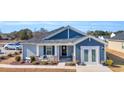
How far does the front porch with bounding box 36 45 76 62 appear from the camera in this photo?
49.8 ft

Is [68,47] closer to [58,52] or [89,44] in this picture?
[58,52]

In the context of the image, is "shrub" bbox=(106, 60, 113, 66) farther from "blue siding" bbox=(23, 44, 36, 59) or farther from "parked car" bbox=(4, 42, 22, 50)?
"parked car" bbox=(4, 42, 22, 50)

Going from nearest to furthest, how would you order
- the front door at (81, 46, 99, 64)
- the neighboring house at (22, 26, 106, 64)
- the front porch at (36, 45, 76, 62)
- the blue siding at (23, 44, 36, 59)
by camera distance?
the blue siding at (23, 44, 36, 59) < the neighboring house at (22, 26, 106, 64) < the front porch at (36, 45, 76, 62) < the front door at (81, 46, 99, 64)

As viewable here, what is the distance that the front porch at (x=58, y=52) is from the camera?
15.2m

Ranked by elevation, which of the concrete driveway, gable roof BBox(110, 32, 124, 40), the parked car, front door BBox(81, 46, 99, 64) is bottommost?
the concrete driveway

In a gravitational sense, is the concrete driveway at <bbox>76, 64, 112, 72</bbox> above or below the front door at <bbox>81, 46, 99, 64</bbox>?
below

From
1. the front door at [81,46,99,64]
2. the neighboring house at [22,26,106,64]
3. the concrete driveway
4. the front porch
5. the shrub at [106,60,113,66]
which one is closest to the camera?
the concrete driveway

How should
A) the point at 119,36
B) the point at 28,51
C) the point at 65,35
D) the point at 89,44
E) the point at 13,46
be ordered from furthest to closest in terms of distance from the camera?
the point at 89,44, the point at 65,35, the point at 28,51, the point at 119,36, the point at 13,46

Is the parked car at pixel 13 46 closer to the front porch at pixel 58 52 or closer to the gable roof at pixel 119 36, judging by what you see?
the front porch at pixel 58 52

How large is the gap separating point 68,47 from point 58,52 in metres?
0.43

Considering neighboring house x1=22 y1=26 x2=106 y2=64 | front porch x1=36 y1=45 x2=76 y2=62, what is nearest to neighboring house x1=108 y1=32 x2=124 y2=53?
neighboring house x1=22 y1=26 x2=106 y2=64

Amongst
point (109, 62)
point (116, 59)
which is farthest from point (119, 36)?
point (109, 62)

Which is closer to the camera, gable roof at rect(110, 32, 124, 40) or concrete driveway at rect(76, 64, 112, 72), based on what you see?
gable roof at rect(110, 32, 124, 40)

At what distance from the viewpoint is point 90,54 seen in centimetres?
1550
